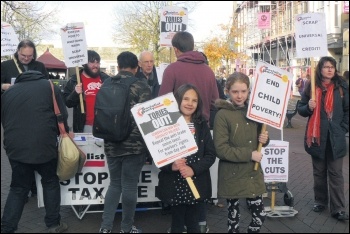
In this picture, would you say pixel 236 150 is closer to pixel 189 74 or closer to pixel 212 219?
pixel 189 74

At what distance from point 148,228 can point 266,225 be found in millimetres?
1293

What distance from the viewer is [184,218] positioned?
12.7 feet

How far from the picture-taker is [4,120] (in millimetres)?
4004

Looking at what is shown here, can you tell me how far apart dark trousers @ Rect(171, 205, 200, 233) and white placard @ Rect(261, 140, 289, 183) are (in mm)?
1627

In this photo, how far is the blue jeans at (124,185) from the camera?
4055 millimetres

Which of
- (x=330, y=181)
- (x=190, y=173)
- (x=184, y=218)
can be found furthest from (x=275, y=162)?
(x=190, y=173)

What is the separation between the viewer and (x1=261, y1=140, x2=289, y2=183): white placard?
5195 mm

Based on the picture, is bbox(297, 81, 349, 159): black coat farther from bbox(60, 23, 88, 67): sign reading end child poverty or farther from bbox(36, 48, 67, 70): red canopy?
bbox(36, 48, 67, 70): red canopy

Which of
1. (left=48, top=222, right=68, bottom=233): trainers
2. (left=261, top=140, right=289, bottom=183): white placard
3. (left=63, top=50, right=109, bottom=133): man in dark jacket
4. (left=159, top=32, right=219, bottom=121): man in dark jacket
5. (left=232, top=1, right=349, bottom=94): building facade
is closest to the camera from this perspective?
(left=48, top=222, right=68, bottom=233): trainers

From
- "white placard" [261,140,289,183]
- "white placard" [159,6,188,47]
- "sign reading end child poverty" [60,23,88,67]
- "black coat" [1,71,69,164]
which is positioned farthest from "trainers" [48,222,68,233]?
"white placard" [159,6,188,47]

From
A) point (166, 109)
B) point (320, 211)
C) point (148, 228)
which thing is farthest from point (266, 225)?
point (166, 109)

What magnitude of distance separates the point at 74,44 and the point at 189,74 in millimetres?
2207

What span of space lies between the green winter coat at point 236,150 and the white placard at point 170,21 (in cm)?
468

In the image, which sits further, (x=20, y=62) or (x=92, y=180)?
(x=20, y=62)
